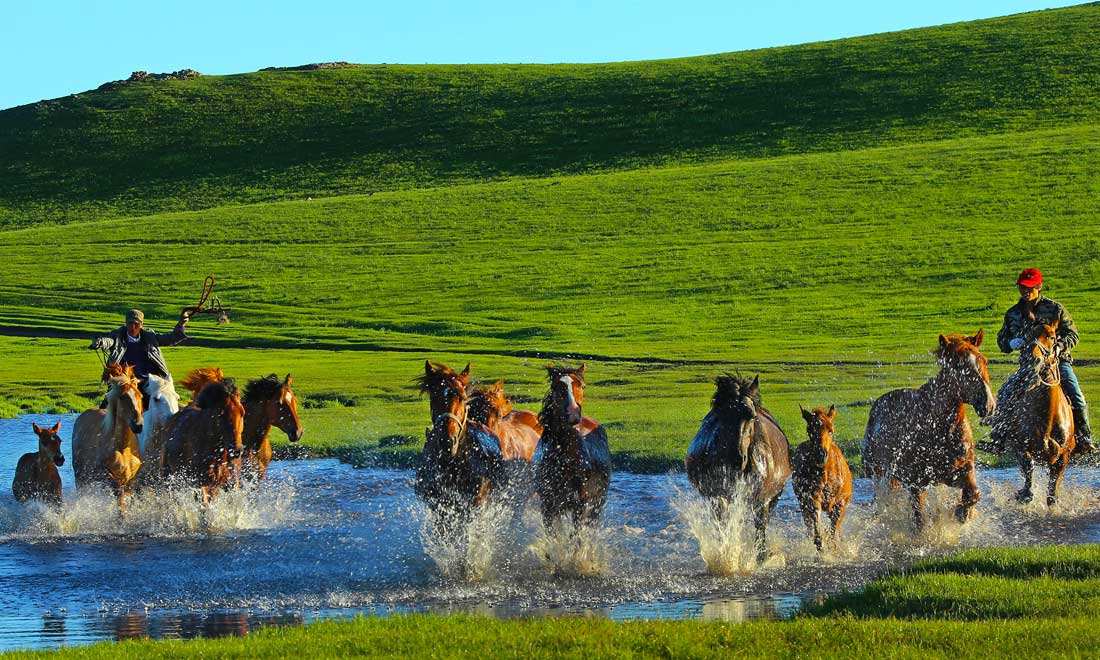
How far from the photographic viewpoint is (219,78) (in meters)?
111

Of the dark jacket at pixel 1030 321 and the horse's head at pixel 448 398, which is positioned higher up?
the dark jacket at pixel 1030 321

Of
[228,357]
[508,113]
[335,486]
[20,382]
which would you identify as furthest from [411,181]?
[335,486]

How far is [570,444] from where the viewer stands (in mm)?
15078

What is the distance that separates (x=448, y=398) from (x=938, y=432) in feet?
18.1

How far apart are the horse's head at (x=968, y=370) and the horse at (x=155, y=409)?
9925 millimetres

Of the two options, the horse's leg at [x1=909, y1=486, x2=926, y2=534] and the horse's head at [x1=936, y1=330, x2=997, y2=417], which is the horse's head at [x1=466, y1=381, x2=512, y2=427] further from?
the horse's head at [x1=936, y1=330, x2=997, y2=417]

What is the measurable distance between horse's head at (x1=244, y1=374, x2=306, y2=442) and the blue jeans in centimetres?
954

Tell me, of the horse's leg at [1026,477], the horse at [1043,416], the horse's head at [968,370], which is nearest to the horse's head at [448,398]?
the horse's head at [968,370]

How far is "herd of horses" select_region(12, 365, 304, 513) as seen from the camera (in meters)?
18.2

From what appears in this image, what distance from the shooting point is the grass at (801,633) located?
10.2 meters

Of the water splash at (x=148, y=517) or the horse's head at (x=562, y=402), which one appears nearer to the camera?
the horse's head at (x=562, y=402)

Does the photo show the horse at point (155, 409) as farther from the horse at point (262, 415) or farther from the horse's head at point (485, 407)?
the horse's head at point (485, 407)

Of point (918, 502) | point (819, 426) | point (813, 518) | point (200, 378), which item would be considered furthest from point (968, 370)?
point (200, 378)

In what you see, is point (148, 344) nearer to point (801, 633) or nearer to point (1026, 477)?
point (1026, 477)
